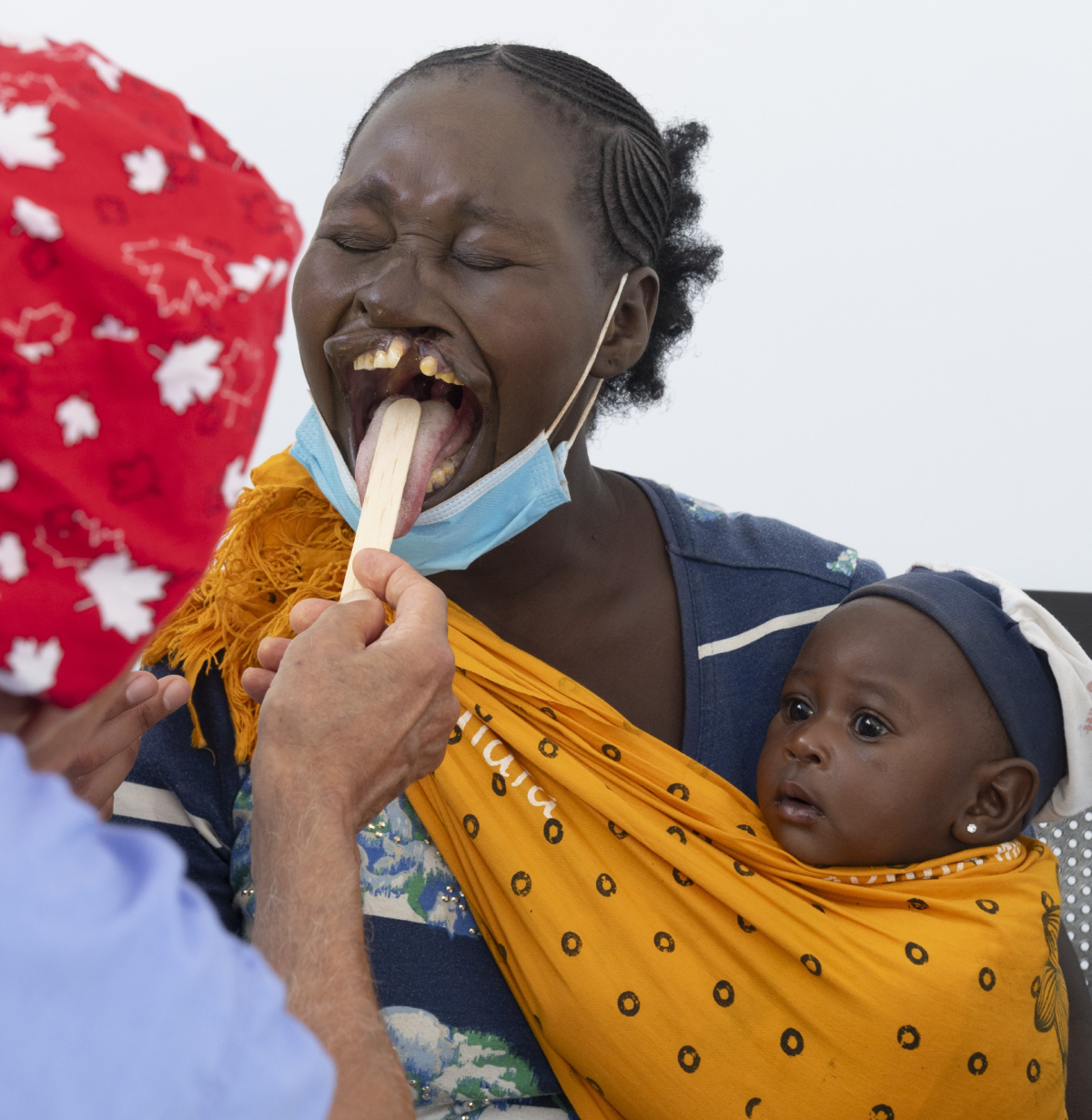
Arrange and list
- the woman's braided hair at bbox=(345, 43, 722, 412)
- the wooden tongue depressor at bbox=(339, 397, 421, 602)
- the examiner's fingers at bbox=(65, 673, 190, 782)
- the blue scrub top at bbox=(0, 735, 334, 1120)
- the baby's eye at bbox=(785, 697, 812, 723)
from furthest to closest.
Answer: the baby's eye at bbox=(785, 697, 812, 723), the woman's braided hair at bbox=(345, 43, 722, 412), the wooden tongue depressor at bbox=(339, 397, 421, 602), the examiner's fingers at bbox=(65, 673, 190, 782), the blue scrub top at bbox=(0, 735, 334, 1120)

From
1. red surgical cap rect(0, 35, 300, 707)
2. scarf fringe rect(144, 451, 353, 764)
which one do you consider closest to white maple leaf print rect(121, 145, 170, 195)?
red surgical cap rect(0, 35, 300, 707)

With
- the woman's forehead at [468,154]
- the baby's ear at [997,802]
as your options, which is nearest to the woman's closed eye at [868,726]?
the baby's ear at [997,802]

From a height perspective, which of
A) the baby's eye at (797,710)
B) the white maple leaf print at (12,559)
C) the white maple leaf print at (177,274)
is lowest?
the baby's eye at (797,710)

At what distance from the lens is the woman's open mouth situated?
120cm

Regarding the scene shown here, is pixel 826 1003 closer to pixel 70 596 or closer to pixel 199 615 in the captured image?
pixel 199 615

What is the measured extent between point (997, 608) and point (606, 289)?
61 cm

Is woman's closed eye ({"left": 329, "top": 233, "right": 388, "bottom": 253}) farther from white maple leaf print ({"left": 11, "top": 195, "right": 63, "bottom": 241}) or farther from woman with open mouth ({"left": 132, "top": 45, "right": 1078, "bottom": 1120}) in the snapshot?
white maple leaf print ({"left": 11, "top": 195, "right": 63, "bottom": 241})

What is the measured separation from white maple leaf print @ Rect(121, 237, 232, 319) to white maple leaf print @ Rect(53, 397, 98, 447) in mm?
57

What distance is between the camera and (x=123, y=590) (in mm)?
610

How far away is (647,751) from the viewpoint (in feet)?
4.40

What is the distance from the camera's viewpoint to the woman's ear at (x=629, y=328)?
1398 mm

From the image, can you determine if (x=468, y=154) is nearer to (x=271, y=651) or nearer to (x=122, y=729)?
(x=271, y=651)

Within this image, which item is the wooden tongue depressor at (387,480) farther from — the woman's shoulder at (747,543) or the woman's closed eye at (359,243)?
the woman's shoulder at (747,543)

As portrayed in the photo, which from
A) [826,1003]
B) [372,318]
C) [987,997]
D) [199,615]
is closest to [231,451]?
[372,318]
